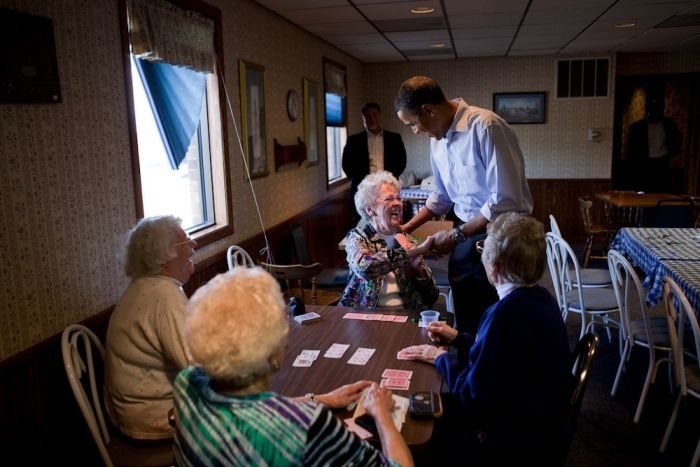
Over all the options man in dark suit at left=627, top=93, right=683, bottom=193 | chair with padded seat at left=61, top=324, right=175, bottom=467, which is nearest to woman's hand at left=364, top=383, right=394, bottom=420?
chair with padded seat at left=61, top=324, right=175, bottom=467

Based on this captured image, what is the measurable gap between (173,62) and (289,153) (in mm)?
1754

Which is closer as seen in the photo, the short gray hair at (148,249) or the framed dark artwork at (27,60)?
the framed dark artwork at (27,60)

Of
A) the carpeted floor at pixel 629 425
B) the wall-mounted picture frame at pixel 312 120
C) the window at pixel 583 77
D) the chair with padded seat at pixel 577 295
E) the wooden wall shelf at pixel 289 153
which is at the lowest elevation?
the carpeted floor at pixel 629 425

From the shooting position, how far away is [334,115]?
612cm

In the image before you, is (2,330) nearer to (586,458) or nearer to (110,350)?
(110,350)

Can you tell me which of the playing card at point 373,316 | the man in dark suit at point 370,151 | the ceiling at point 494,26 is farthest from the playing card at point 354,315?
the man in dark suit at point 370,151

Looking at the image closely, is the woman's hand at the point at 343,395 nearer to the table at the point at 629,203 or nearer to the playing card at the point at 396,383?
the playing card at the point at 396,383

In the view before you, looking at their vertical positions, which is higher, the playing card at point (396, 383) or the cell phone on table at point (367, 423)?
the cell phone on table at point (367, 423)

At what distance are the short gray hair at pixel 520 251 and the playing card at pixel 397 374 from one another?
0.43m

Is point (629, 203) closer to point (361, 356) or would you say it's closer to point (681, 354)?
point (681, 354)

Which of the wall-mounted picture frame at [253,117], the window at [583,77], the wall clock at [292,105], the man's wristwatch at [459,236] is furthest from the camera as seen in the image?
the window at [583,77]

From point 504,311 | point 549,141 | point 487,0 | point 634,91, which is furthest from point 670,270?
point 634,91

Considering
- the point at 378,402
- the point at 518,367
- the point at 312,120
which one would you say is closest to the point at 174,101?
the point at 378,402

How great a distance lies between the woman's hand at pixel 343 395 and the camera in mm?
1552
